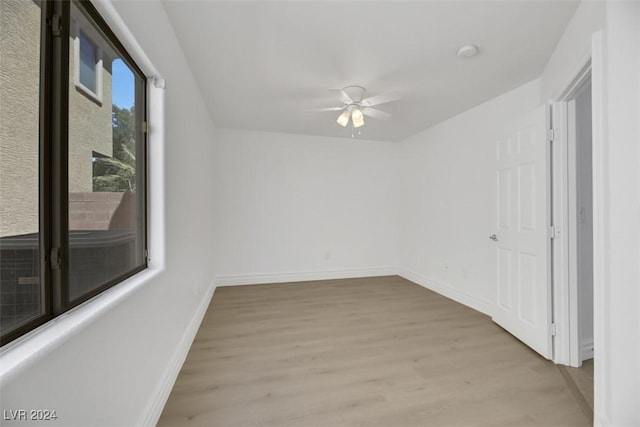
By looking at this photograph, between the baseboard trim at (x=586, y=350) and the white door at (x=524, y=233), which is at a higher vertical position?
the white door at (x=524, y=233)

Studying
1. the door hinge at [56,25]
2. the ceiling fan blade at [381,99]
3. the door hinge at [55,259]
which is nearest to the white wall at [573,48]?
the ceiling fan blade at [381,99]

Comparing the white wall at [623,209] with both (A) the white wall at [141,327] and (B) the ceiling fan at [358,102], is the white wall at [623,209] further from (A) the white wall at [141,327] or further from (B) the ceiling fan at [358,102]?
(A) the white wall at [141,327]

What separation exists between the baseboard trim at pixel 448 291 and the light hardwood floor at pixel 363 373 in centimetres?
13

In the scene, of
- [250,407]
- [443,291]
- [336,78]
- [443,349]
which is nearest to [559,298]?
[443,349]

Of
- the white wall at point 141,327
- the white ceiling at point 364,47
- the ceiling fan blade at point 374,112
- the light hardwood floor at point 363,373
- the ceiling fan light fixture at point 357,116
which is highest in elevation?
the white ceiling at point 364,47

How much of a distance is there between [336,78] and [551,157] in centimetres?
198

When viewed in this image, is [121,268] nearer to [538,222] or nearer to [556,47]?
[538,222]

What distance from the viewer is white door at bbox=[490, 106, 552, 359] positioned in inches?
90.0

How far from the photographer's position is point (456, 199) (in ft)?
12.4

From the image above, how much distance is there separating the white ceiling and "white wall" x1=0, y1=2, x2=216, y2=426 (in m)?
0.33

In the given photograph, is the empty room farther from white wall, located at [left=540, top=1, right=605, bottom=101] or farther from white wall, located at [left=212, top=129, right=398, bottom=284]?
white wall, located at [left=212, top=129, right=398, bottom=284]

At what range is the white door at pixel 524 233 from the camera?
2287 mm

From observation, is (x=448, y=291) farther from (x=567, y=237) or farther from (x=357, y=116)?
(x=357, y=116)

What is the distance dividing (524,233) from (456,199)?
1.32m
